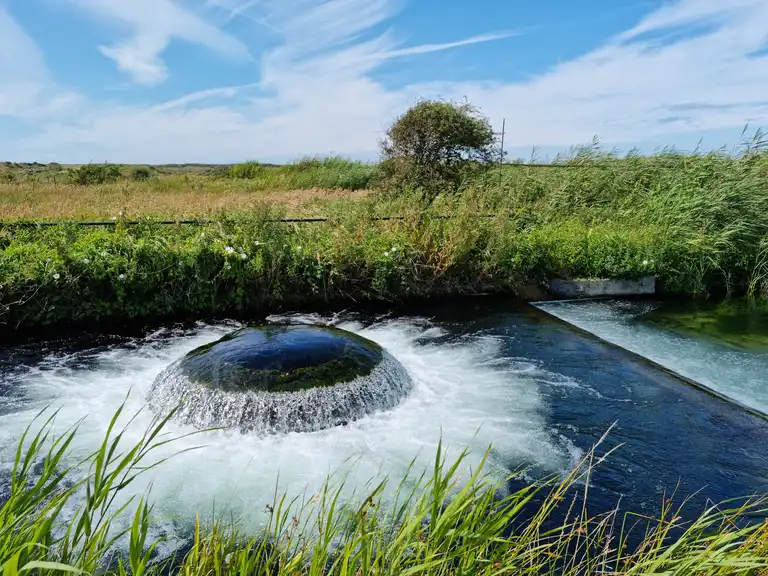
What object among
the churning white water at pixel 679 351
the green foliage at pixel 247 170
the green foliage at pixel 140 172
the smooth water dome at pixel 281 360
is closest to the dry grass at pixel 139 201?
the green foliage at pixel 247 170

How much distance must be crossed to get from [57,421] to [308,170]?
18.0 meters

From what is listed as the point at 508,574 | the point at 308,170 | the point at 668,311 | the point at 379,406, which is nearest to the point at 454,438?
the point at 379,406

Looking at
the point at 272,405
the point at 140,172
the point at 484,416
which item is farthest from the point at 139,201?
the point at 140,172

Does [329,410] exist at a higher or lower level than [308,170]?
lower

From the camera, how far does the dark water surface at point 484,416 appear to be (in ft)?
13.3

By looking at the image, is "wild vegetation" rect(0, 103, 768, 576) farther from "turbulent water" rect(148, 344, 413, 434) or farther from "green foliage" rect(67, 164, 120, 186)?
"green foliage" rect(67, 164, 120, 186)

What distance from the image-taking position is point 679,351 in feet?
23.2

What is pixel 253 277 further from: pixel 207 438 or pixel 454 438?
pixel 454 438

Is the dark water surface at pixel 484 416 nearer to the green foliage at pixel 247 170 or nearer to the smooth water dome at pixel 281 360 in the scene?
the smooth water dome at pixel 281 360

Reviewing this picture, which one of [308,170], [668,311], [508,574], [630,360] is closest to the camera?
[508,574]

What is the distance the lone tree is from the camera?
14430mm

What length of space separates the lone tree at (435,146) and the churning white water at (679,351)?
20.2ft

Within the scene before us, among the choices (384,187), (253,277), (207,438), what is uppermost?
(384,187)

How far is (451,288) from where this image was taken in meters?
9.66
